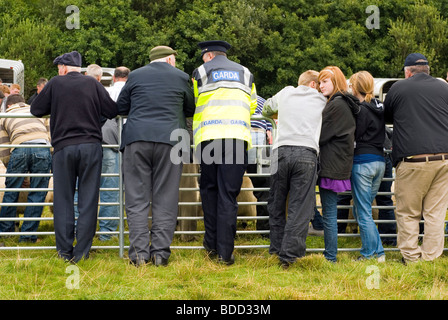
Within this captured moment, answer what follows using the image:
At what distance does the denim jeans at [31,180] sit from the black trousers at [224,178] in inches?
93.0

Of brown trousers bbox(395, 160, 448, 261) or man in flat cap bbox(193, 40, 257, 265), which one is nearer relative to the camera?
man in flat cap bbox(193, 40, 257, 265)

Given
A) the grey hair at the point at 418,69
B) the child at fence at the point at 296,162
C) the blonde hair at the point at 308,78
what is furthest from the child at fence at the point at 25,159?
the grey hair at the point at 418,69

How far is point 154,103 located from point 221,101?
0.62 metres

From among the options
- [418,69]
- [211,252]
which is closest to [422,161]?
[418,69]

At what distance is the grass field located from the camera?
4840 millimetres

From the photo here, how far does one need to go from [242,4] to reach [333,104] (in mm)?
26600

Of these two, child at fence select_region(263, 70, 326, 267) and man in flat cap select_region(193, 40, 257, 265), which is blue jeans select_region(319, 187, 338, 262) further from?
man in flat cap select_region(193, 40, 257, 265)

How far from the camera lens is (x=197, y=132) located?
5.97 meters

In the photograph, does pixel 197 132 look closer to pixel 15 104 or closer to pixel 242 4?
pixel 15 104

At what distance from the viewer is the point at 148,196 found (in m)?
5.96

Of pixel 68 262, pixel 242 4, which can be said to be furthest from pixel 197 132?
pixel 242 4

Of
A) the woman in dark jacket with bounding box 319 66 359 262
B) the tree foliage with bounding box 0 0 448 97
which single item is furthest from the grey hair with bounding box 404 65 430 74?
the tree foliage with bounding box 0 0 448 97

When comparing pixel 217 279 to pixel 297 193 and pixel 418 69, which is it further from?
pixel 418 69
